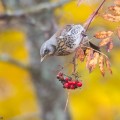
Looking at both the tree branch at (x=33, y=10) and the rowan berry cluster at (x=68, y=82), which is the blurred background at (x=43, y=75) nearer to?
the tree branch at (x=33, y=10)

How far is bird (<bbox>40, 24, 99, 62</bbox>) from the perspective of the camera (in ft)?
11.5

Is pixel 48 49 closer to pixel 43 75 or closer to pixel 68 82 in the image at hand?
Result: pixel 68 82

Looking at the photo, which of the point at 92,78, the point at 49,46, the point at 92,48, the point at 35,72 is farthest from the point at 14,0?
the point at 92,48

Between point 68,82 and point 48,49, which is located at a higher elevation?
point 48,49

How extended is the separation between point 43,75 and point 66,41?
2753mm

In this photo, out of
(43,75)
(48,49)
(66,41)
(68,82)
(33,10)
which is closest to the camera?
(68,82)

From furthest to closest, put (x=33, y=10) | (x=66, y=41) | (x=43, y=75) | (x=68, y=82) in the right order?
(x=43, y=75), (x=33, y=10), (x=66, y=41), (x=68, y=82)

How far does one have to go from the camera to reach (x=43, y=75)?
6375 mm

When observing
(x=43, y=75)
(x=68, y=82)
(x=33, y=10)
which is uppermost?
(x=33, y=10)

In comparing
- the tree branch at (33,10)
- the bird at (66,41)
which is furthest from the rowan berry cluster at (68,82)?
the tree branch at (33,10)

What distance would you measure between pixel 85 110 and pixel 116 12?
15.4 ft

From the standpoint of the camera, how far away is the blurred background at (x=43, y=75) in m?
5.91

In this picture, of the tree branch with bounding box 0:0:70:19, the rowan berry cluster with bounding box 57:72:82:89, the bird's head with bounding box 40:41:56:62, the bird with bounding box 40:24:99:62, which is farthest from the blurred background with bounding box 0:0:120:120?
the rowan berry cluster with bounding box 57:72:82:89

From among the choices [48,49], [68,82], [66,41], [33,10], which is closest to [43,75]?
[33,10]
